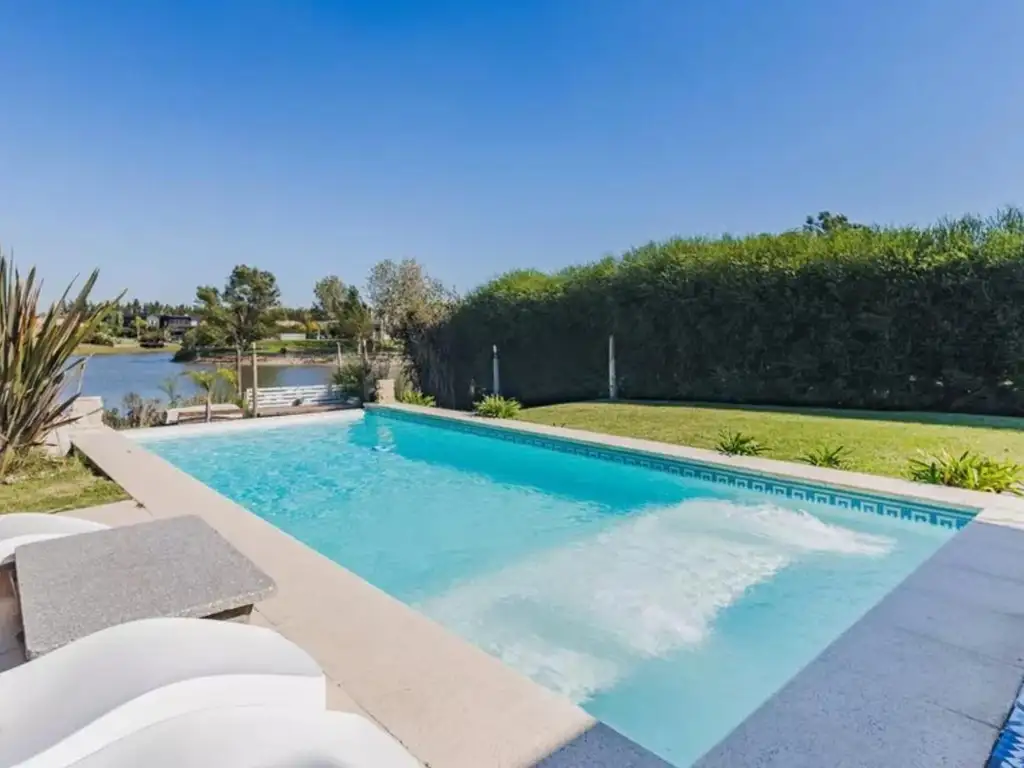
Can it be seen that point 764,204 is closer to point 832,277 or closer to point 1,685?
point 832,277

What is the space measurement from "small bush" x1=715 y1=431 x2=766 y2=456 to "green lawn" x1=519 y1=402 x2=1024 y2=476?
0.19 m

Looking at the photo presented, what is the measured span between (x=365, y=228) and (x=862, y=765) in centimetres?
2374

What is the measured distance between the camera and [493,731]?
2.54 m

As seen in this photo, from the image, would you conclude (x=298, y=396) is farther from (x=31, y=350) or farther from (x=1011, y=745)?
(x=1011, y=745)

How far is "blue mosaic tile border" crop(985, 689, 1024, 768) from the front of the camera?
233 cm

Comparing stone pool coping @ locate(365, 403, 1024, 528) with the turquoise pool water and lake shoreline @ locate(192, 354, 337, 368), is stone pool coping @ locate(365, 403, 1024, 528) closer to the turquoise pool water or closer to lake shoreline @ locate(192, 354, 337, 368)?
A: the turquoise pool water

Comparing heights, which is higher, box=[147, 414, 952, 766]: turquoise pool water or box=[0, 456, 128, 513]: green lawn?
box=[0, 456, 128, 513]: green lawn

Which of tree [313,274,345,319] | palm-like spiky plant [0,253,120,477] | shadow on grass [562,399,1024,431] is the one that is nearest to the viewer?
palm-like spiky plant [0,253,120,477]

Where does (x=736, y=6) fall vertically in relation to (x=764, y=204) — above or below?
above

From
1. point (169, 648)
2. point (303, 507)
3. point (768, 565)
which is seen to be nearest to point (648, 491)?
point (768, 565)

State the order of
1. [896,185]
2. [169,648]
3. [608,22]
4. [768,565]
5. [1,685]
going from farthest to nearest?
1. [896,185]
2. [608,22]
3. [768,565]
4. [169,648]
5. [1,685]

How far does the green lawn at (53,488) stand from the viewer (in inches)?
243

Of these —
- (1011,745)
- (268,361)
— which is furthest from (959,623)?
(268,361)

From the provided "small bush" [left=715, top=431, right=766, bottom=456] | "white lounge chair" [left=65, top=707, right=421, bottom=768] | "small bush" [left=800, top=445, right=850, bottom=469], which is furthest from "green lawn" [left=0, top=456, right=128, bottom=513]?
"small bush" [left=800, top=445, right=850, bottom=469]
